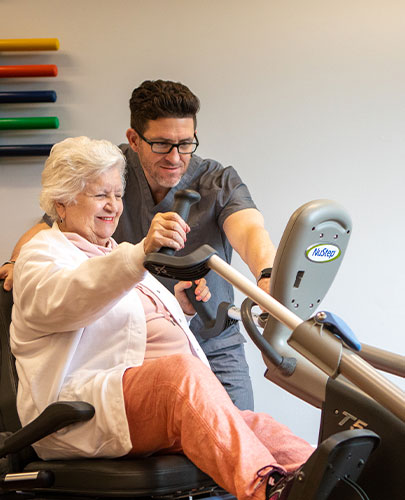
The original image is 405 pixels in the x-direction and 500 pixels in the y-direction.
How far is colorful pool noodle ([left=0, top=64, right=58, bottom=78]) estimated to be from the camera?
274 centimetres

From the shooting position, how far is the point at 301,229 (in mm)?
1500

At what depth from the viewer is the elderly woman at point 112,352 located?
1.41m

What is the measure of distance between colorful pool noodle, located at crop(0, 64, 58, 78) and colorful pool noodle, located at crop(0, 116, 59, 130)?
0.18m

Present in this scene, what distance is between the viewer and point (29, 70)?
2.75 meters

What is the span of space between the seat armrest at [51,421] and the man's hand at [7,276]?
43 cm

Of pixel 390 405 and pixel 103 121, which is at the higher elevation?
pixel 103 121

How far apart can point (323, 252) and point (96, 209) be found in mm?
658

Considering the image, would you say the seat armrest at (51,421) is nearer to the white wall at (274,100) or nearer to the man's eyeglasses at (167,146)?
the man's eyeglasses at (167,146)

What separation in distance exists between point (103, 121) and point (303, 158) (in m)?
0.91

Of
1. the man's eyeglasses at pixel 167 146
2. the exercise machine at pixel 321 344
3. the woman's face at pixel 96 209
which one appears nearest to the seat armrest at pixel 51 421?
the exercise machine at pixel 321 344

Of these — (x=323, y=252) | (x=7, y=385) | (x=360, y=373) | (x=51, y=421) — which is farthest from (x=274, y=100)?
(x=360, y=373)

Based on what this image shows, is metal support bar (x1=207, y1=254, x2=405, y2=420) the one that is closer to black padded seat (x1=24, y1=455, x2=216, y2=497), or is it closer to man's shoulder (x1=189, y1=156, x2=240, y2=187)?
black padded seat (x1=24, y1=455, x2=216, y2=497)

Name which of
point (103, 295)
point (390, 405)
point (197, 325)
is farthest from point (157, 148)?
point (390, 405)

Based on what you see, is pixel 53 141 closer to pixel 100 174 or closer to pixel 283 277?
pixel 100 174
